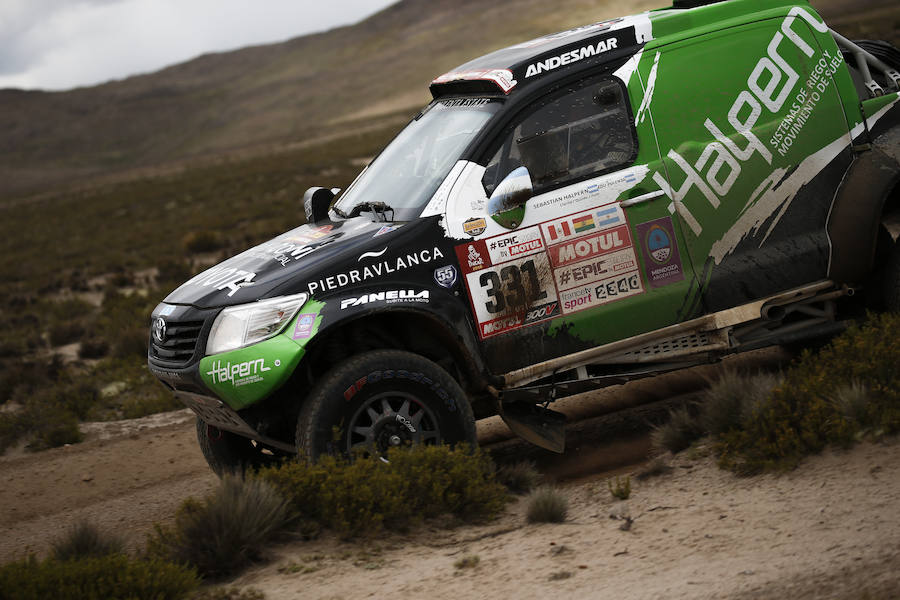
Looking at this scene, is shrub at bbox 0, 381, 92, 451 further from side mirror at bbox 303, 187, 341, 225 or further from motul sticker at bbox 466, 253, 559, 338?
motul sticker at bbox 466, 253, 559, 338

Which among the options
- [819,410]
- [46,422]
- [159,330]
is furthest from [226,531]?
[46,422]

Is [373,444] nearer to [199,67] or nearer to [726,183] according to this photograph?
[726,183]

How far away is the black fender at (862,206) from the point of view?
593 cm

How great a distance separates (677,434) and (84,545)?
3.36 meters

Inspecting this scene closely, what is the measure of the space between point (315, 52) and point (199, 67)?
2954 cm

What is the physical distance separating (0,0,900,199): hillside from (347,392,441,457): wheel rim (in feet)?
286

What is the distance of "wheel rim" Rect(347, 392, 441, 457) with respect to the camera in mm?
5201

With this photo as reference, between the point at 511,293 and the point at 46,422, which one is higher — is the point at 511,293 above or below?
above

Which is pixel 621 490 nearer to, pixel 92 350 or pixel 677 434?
pixel 677 434

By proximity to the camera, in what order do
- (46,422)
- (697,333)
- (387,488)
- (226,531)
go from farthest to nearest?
(46,422)
(697,333)
(387,488)
(226,531)

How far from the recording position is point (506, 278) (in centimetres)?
545

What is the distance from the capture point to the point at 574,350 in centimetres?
Result: 565

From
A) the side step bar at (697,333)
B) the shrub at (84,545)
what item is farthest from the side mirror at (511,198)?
the shrub at (84,545)

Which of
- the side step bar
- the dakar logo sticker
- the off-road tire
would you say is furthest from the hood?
the side step bar
